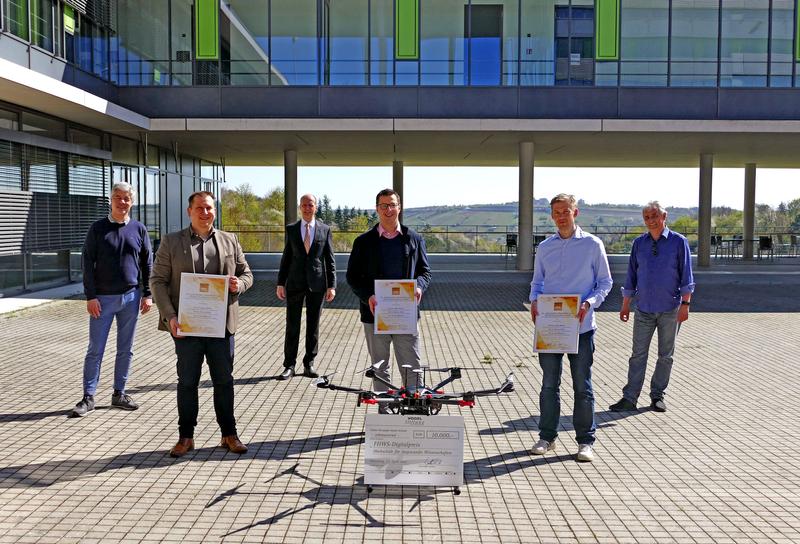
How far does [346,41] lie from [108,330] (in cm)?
1663

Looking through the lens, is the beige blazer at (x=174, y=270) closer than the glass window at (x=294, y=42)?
Yes

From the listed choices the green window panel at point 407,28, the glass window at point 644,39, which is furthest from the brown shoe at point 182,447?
the glass window at point 644,39

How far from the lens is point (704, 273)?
24.4 metres

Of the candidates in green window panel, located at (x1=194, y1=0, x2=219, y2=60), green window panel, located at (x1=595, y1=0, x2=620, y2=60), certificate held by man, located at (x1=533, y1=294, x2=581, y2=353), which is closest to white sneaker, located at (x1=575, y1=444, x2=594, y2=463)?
certificate held by man, located at (x1=533, y1=294, x2=581, y2=353)

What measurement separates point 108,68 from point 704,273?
1774 centimetres

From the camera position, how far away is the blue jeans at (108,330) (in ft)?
23.6

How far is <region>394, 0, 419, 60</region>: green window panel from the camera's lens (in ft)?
72.3

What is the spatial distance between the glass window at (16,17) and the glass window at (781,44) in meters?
18.5

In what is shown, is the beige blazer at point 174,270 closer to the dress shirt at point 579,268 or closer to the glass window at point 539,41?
the dress shirt at point 579,268

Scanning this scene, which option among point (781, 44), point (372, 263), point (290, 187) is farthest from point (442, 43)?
point (372, 263)

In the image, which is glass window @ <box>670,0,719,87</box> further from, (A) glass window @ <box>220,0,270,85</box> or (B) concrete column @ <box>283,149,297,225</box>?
(B) concrete column @ <box>283,149,297,225</box>

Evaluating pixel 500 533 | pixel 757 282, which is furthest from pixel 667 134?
pixel 500 533

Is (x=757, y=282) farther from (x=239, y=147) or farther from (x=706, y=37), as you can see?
(x=239, y=147)

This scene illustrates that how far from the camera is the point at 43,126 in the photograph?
1764cm
